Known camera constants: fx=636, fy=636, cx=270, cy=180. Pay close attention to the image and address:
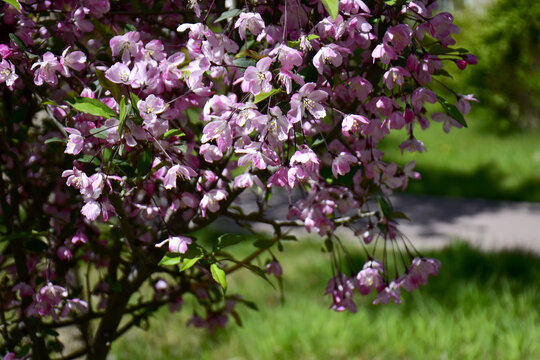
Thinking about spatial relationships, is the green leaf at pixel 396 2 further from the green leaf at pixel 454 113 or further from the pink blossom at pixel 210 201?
the pink blossom at pixel 210 201

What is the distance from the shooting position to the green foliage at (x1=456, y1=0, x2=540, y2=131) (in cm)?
1091

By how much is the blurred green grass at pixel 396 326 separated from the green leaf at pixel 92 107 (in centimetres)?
255

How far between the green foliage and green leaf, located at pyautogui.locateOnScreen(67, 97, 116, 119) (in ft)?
34.4

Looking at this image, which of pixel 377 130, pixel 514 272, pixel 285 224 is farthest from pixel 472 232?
pixel 377 130

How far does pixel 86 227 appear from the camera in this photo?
206cm

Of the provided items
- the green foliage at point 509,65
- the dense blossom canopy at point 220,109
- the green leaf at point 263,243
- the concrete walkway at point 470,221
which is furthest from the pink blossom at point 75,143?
the green foliage at point 509,65

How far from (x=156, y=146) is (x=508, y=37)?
1080 centimetres

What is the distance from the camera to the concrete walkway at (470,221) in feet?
20.9

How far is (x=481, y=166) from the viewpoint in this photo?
9.20 metres

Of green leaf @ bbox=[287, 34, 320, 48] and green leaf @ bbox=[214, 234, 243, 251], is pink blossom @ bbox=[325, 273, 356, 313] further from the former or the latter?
green leaf @ bbox=[287, 34, 320, 48]

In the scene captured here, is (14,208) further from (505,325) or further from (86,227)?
(505,325)

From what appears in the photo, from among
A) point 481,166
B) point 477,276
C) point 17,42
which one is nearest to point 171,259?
point 17,42

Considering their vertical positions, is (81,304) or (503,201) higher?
(81,304)

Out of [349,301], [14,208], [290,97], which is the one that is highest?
[290,97]
